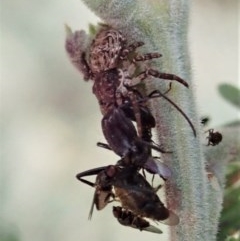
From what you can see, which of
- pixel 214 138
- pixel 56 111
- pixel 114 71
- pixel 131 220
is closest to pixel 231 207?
pixel 214 138

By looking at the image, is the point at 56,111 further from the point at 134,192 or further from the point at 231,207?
the point at 134,192

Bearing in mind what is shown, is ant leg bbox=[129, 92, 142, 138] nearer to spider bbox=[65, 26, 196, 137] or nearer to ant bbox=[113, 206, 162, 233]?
spider bbox=[65, 26, 196, 137]

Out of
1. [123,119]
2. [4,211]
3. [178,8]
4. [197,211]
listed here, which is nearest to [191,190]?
[197,211]

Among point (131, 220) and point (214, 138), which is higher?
point (214, 138)

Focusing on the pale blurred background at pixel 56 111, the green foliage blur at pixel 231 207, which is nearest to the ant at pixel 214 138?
the green foliage blur at pixel 231 207

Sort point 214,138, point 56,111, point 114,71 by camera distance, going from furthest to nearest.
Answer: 1. point 56,111
2. point 214,138
3. point 114,71

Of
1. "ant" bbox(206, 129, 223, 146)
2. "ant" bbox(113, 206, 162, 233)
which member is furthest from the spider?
"ant" bbox(206, 129, 223, 146)

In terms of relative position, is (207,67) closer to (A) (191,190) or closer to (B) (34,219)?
(B) (34,219)
